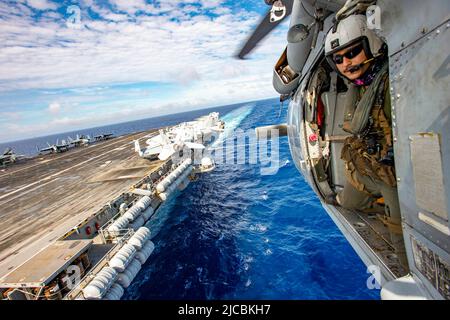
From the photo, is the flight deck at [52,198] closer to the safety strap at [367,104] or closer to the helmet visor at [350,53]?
the safety strap at [367,104]

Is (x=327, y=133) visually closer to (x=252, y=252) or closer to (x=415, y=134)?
(x=415, y=134)

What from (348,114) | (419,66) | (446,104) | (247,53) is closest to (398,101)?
(419,66)

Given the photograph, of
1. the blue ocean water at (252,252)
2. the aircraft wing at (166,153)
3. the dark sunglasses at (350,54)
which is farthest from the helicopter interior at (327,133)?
the aircraft wing at (166,153)

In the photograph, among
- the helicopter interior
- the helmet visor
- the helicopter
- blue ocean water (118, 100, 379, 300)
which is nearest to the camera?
the helicopter

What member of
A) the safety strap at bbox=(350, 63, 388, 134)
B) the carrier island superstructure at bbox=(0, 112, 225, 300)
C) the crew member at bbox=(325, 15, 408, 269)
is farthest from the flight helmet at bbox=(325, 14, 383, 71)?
the carrier island superstructure at bbox=(0, 112, 225, 300)

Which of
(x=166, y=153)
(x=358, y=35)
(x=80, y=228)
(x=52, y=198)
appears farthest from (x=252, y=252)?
(x=166, y=153)

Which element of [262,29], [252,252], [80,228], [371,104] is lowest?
[252,252]

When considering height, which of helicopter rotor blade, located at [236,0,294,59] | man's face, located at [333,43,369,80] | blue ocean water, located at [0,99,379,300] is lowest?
blue ocean water, located at [0,99,379,300]

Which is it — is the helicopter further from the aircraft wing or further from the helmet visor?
the aircraft wing
